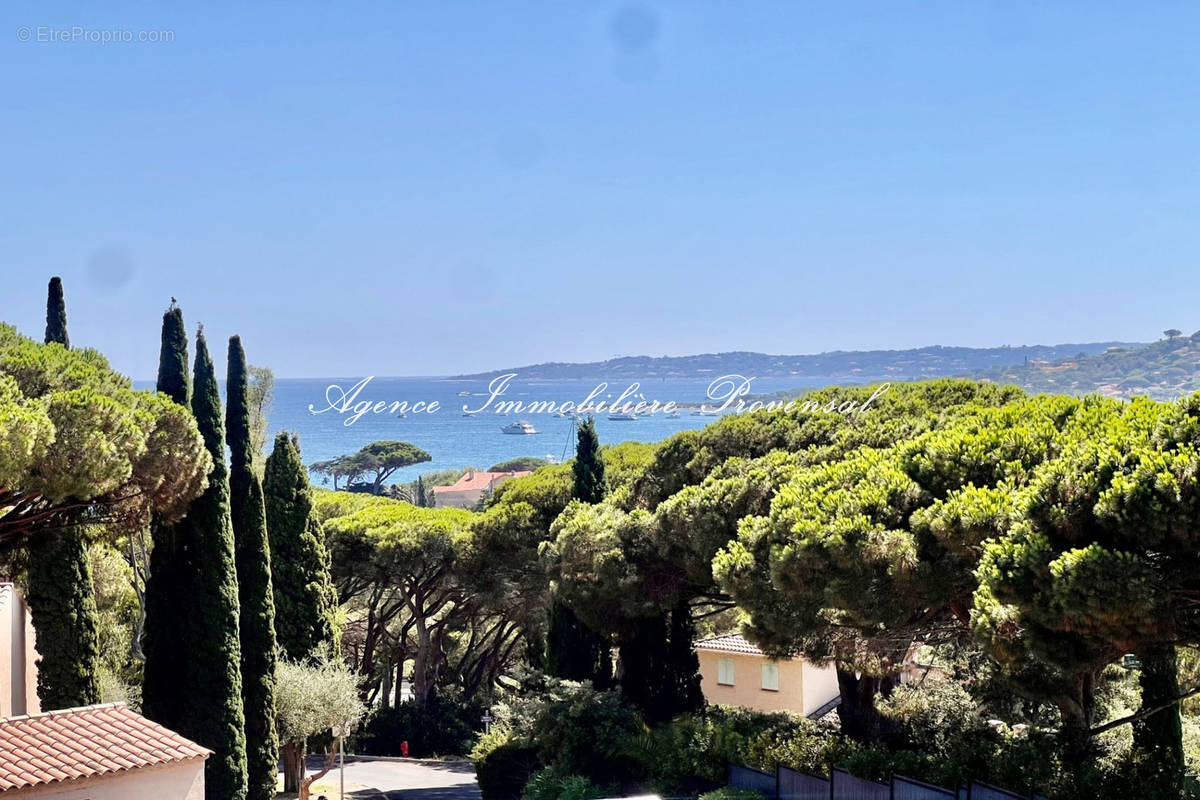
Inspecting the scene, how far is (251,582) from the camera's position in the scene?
19.2 metres

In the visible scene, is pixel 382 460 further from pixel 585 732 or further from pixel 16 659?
pixel 16 659

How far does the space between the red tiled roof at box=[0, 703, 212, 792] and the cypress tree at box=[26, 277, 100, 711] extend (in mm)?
2072

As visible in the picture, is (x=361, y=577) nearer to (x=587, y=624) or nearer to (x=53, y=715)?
(x=587, y=624)

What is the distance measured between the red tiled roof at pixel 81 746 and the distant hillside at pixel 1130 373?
7268 cm

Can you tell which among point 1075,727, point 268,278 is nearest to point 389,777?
point 1075,727

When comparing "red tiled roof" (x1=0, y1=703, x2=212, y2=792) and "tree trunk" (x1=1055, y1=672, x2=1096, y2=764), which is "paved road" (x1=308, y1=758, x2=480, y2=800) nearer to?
"red tiled roof" (x1=0, y1=703, x2=212, y2=792)

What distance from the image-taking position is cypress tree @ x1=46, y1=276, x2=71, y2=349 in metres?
17.2

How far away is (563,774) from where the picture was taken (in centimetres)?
1859

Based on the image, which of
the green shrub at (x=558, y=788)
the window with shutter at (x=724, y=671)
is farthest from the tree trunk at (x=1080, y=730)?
the window with shutter at (x=724, y=671)

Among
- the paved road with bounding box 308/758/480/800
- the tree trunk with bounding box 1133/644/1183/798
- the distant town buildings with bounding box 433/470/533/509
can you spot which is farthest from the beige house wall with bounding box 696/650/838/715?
the distant town buildings with bounding box 433/470/533/509

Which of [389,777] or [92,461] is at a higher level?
[92,461]

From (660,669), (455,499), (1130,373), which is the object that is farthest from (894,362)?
(660,669)

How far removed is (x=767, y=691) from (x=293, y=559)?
10461 mm

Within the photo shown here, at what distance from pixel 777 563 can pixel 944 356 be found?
170 m
